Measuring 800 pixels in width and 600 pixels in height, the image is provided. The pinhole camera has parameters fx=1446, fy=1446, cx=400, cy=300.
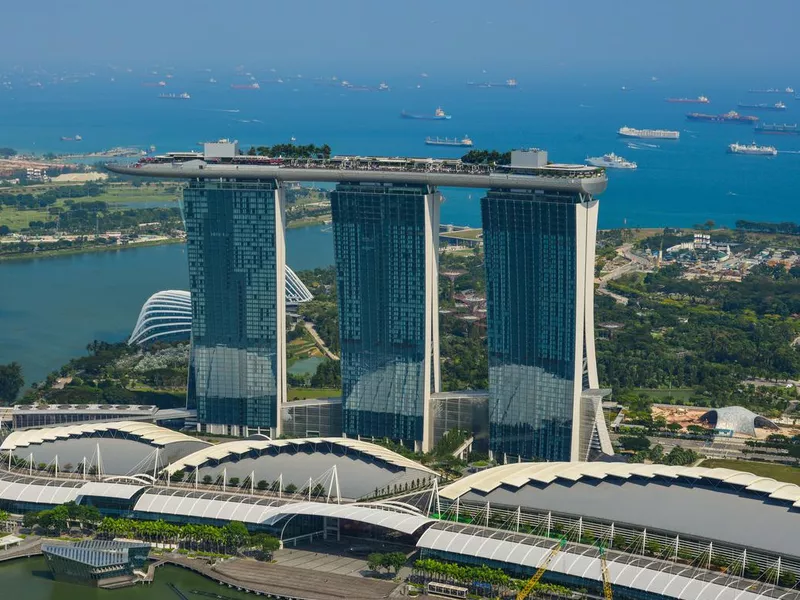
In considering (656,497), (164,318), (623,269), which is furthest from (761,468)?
(623,269)

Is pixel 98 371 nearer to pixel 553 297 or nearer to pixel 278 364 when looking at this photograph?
pixel 278 364

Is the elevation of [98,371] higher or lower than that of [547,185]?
lower

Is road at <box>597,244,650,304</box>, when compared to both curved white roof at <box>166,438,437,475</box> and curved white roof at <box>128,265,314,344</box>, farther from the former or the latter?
curved white roof at <box>166,438,437,475</box>

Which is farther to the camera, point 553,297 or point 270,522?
point 553,297

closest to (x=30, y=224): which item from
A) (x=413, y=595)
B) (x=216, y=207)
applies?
(x=216, y=207)

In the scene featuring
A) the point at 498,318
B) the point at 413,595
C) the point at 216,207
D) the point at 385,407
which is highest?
the point at 216,207

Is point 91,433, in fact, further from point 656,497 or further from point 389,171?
point 656,497

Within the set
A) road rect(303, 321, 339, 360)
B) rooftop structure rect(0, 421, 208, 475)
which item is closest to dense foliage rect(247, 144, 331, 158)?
rooftop structure rect(0, 421, 208, 475)
